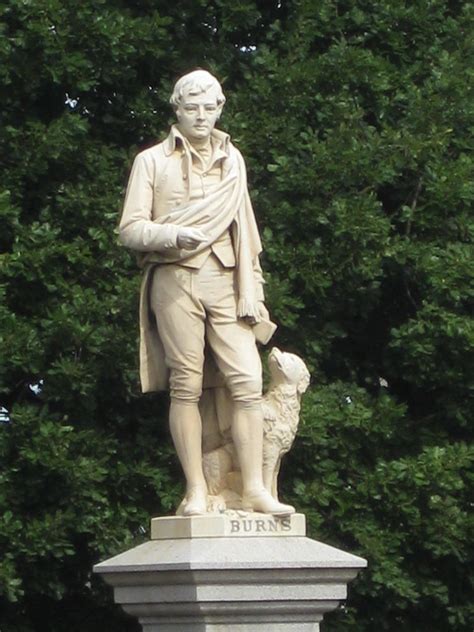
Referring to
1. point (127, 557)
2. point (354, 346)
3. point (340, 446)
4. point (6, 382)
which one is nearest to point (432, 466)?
point (340, 446)

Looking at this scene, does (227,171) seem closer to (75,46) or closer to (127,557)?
(127,557)

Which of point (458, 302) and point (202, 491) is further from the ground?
point (458, 302)

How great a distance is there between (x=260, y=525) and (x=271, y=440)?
0.61m

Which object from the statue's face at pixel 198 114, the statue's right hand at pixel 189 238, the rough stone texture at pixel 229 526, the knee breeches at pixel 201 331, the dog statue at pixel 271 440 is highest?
the statue's face at pixel 198 114

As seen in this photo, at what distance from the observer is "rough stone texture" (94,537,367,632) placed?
1178cm

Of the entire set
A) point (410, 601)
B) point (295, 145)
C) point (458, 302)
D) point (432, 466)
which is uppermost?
point (295, 145)

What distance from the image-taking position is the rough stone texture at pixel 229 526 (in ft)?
39.3

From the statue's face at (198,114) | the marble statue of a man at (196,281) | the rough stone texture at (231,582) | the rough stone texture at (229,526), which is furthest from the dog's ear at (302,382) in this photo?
the statue's face at (198,114)

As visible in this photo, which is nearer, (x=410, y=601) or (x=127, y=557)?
(x=127, y=557)

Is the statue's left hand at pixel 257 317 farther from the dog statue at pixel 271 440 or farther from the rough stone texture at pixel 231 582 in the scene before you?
the rough stone texture at pixel 231 582

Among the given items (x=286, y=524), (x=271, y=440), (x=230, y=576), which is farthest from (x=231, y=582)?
(x=271, y=440)

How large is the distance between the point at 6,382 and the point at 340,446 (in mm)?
2403

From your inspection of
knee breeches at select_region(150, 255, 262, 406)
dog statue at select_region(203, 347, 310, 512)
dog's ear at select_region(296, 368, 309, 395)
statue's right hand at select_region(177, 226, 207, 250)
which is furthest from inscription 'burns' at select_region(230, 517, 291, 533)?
statue's right hand at select_region(177, 226, 207, 250)

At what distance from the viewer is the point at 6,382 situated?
15.9m
